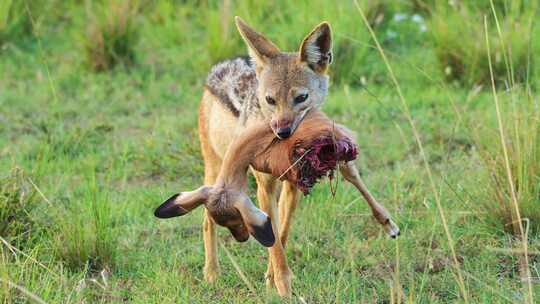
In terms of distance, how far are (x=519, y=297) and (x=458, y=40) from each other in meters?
4.50

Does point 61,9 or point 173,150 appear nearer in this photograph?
point 173,150

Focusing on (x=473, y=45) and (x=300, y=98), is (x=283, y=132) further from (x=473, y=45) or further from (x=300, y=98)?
(x=473, y=45)

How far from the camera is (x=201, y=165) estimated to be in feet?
23.0

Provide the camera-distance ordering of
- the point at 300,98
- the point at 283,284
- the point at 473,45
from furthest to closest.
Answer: the point at 473,45 < the point at 300,98 < the point at 283,284

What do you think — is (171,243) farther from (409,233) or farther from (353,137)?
(353,137)

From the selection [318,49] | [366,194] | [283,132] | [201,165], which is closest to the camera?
[283,132]

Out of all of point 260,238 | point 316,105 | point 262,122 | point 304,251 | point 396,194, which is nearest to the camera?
point 260,238

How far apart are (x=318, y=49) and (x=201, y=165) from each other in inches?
79.8

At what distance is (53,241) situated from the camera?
5.47 metres

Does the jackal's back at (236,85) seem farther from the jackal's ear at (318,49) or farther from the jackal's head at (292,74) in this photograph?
the jackal's ear at (318,49)

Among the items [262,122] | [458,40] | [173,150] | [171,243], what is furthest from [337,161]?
[458,40]

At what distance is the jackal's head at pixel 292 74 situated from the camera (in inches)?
199

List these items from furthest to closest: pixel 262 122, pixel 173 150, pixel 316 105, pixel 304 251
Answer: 1. pixel 173 150
2. pixel 304 251
3. pixel 316 105
4. pixel 262 122

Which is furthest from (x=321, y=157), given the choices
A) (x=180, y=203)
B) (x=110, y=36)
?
Result: (x=110, y=36)
